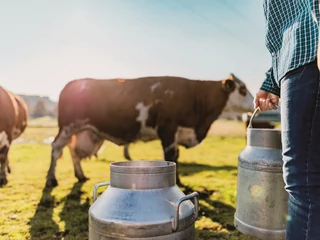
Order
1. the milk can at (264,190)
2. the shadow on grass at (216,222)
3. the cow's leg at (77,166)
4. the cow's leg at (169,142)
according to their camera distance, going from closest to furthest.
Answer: the milk can at (264,190) → the shadow on grass at (216,222) → the cow's leg at (169,142) → the cow's leg at (77,166)

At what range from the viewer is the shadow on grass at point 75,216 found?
314 cm

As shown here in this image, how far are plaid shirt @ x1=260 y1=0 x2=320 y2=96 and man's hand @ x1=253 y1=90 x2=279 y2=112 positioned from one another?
15.9 inches

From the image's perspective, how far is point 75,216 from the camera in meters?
3.67

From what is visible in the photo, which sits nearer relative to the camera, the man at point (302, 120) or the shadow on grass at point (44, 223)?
the man at point (302, 120)

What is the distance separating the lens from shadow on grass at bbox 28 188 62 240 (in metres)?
3.11

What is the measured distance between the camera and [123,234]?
139 centimetres

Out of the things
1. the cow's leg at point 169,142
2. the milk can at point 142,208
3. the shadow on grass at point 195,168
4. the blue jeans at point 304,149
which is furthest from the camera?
the shadow on grass at point 195,168

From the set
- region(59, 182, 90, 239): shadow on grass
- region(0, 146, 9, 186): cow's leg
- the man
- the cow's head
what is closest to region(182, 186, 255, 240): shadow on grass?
region(59, 182, 90, 239): shadow on grass

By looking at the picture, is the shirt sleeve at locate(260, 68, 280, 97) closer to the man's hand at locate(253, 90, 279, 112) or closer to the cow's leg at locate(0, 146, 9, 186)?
the man's hand at locate(253, 90, 279, 112)

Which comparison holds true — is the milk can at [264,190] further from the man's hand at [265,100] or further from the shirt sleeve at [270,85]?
the shirt sleeve at [270,85]

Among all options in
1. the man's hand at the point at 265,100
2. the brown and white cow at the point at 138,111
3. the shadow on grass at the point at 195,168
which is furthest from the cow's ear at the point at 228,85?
the man's hand at the point at 265,100

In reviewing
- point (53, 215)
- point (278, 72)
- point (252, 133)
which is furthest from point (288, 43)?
point (53, 215)

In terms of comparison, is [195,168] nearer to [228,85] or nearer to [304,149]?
[228,85]

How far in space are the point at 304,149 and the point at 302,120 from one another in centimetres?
10
